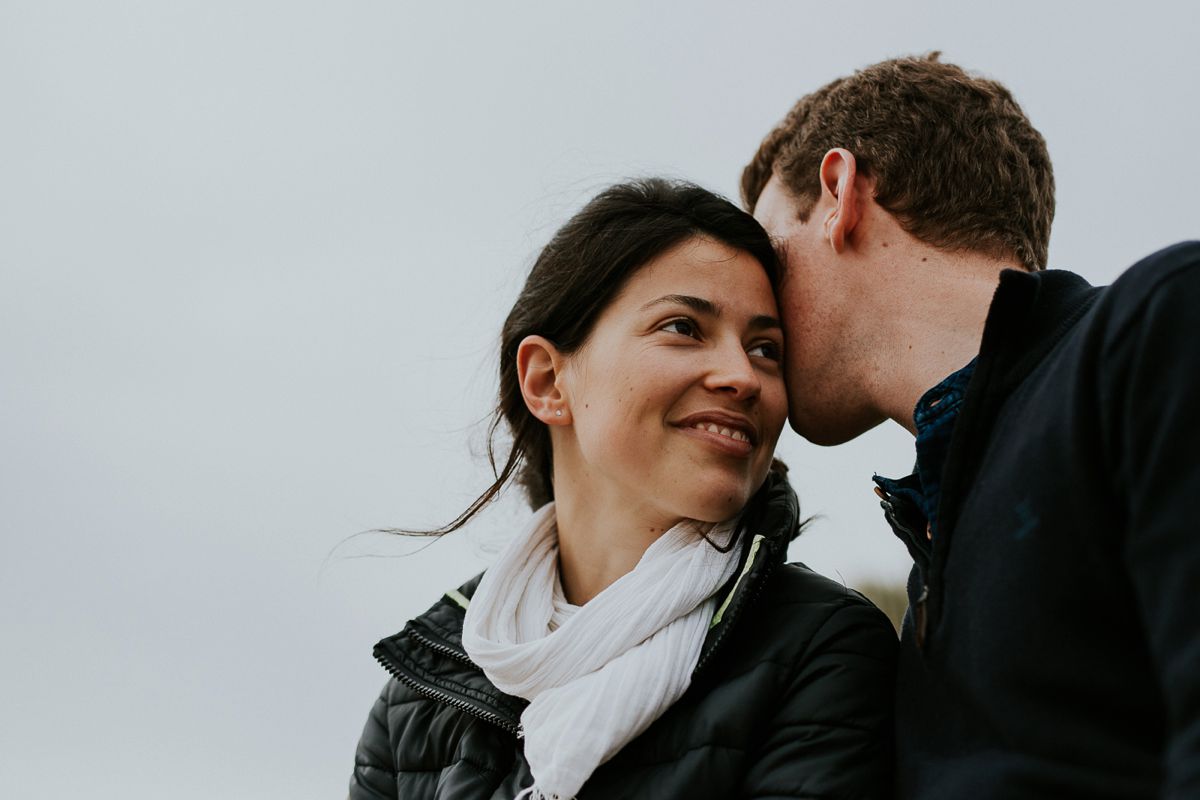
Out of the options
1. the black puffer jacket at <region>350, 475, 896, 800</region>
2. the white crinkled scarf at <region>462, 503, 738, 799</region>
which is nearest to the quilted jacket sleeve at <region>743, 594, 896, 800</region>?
the black puffer jacket at <region>350, 475, 896, 800</region>

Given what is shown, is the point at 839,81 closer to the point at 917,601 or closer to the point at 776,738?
the point at 917,601

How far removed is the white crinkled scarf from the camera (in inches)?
87.6

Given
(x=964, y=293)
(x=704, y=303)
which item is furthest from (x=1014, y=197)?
(x=704, y=303)

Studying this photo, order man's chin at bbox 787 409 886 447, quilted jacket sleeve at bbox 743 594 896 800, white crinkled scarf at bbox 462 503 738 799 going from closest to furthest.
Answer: quilted jacket sleeve at bbox 743 594 896 800
white crinkled scarf at bbox 462 503 738 799
man's chin at bbox 787 409 886 447

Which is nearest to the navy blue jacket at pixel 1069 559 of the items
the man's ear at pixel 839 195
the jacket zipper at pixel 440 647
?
the man's ear at pixel 839 195

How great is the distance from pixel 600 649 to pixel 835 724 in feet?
1.63

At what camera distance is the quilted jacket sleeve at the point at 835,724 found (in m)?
2.09

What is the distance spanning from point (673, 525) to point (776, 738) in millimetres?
615

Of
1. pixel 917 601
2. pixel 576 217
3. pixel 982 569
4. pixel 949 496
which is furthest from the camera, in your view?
pixel 576 217

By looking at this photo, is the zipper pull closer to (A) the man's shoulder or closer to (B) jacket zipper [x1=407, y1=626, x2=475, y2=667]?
(A) the man's shoulder

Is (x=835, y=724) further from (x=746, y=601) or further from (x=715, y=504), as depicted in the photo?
(x=715, y=504)

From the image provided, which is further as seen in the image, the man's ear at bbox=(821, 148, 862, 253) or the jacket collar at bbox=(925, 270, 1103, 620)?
the man's ear at bbox=(821, 148, 862, 253)

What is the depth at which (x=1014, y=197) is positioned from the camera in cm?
266

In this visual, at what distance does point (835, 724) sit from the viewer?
2164 millimetres
